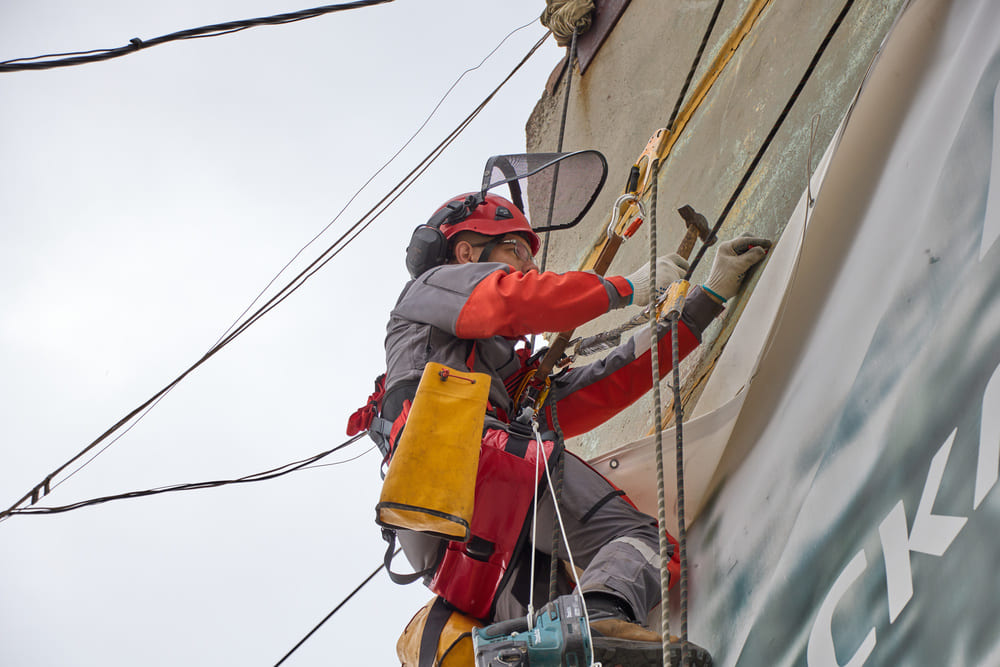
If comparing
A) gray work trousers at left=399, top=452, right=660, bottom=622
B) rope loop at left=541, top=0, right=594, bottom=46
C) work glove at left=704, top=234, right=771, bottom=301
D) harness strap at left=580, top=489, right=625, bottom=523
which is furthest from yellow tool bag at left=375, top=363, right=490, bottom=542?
rope loop at left=541, top=0, right=594, bottom=46

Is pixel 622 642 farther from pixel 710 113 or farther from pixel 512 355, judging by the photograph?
pixel 710 113

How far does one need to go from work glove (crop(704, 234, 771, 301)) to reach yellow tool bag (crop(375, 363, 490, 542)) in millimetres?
1088

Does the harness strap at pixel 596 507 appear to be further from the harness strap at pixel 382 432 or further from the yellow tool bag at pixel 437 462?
the harness strap at pixel 382 432

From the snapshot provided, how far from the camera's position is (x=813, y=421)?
2.26m

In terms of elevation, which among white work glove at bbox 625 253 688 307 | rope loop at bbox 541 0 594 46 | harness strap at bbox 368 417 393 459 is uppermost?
rope loop at bbox 541 0 594 46

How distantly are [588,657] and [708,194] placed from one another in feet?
8.08

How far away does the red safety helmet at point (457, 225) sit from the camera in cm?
333

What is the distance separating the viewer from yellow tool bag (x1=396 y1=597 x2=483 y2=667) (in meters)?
2.52

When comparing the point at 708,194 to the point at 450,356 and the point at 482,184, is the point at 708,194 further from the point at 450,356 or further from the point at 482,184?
the point at 450,356

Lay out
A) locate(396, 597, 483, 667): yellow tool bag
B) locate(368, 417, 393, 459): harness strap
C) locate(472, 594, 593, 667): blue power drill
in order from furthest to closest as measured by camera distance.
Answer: locate(368, 417, 393, 459): harness strap → locate(396, 597, 483, 667): yellow tool bag → locate(472, 594, 593, 667): blue power drill

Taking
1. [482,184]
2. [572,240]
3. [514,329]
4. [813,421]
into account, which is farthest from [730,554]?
[572,240]

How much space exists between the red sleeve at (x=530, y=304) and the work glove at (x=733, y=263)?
1.84ft

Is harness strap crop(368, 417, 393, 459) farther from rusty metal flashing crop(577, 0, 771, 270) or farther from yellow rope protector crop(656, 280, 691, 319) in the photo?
rusty metal flashing crop(577, 0, 771, 270)

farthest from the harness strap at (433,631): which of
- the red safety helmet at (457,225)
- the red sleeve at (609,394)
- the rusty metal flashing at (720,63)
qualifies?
the rusty metal flashing at (720,63)
